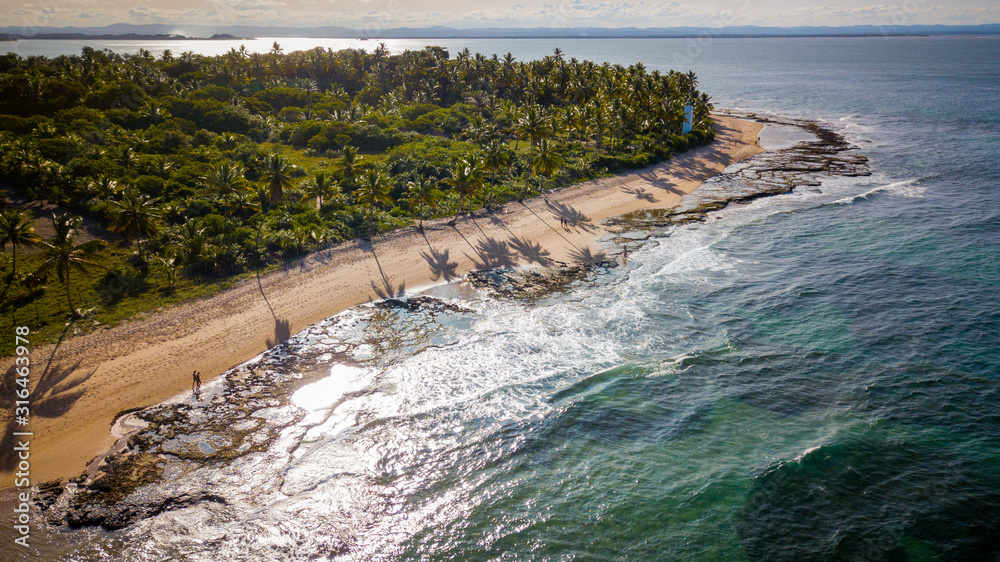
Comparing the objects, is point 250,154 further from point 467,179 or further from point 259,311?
point 259,311

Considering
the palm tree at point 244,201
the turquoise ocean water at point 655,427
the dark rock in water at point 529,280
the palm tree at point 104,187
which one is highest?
the palm tree at point 104,187

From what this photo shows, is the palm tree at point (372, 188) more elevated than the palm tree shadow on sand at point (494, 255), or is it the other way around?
the palm tree at point (372, 188)

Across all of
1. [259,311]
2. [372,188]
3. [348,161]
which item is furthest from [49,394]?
[348,161]

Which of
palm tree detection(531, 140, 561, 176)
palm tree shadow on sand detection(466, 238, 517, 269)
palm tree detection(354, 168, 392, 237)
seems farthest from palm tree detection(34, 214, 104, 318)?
palm tree detection(531, 140, 561, 176)

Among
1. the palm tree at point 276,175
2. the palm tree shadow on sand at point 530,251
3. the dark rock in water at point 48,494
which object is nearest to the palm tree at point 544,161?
the palm tree shadow on sand at point 530,251

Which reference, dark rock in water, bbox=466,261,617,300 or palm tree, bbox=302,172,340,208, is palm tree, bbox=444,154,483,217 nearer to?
palm tree, bbox=302,172,340,208

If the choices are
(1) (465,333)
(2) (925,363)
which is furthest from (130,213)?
(2) (925,363)

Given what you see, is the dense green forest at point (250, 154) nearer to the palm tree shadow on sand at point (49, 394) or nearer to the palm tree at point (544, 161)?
the palm tree at point (544, 161)
